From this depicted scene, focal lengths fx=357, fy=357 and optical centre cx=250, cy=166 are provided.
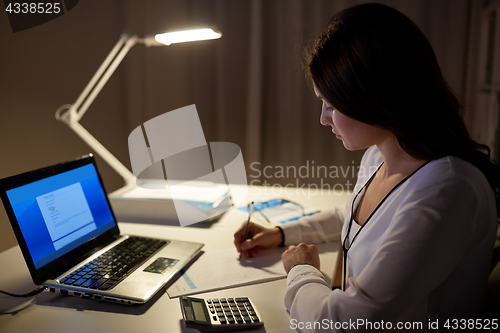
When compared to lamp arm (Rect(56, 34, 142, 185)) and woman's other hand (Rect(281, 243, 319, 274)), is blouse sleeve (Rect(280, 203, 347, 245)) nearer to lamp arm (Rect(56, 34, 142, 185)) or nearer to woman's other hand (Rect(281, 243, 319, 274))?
woman's other hand (Rect(281, 243, 319, 274))

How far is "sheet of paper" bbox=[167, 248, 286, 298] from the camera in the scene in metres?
0.80

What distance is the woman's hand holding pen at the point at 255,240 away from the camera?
971 millimetres

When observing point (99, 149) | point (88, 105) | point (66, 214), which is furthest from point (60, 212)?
point (88, 105)

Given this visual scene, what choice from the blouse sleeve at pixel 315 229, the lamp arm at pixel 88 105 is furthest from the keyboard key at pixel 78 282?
the lamp arm at pixel 88 105

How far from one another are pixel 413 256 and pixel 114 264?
66 centimetres

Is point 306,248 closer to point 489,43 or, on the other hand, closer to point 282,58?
point 282,58

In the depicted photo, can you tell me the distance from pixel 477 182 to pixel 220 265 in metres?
0.60

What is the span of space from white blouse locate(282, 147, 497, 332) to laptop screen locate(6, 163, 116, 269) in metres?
0.53

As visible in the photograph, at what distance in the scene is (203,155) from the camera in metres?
2.66

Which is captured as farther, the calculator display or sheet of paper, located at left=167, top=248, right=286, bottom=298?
sheet of paper, located at left=167, top=248, right=286, bottom=298

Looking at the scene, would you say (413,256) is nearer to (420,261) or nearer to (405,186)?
(420,261)

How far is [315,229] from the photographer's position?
1.09m

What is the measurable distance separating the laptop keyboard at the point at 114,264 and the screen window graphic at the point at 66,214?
0.08 metres

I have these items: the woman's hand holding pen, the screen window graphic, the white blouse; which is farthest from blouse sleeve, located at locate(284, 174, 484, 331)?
the screen window graphic
